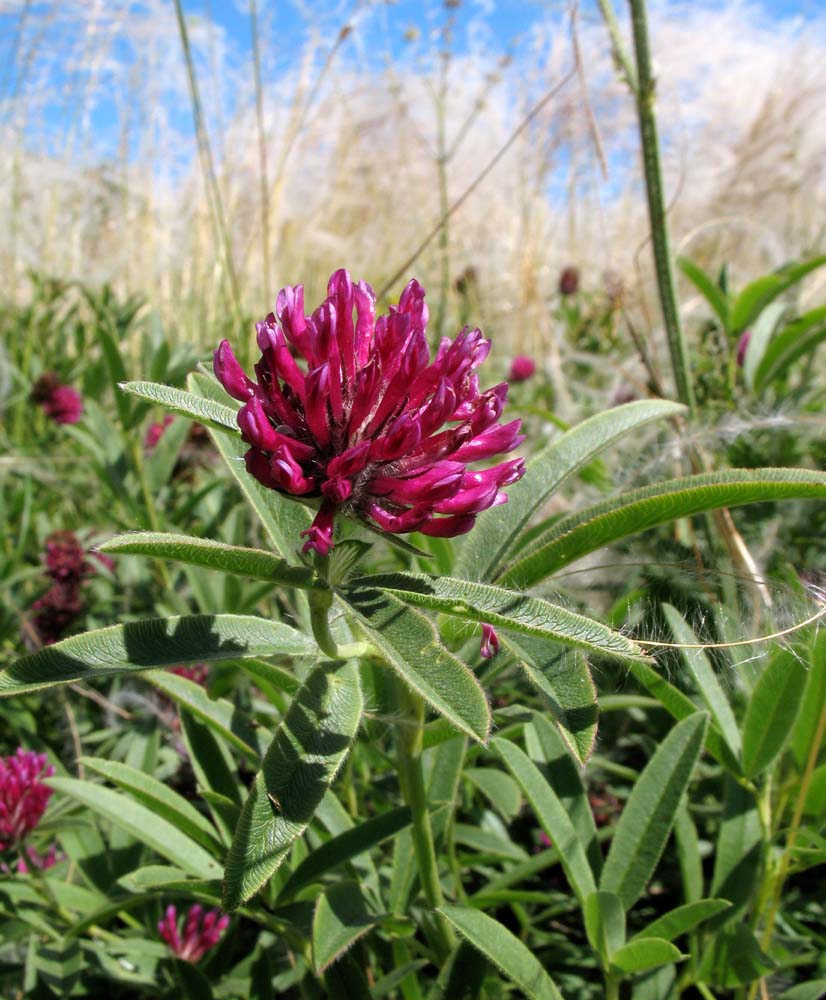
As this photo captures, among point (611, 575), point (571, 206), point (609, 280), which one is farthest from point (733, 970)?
point (571, 206)

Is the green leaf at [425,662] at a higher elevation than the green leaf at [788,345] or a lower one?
lower

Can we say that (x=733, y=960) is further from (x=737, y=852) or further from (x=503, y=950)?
(x=503, y=950)

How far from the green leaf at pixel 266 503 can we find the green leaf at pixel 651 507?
217 mm

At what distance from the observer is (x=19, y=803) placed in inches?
51.8

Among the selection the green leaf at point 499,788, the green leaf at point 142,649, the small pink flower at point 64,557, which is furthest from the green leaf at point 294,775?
the small pink flower at point 64,557

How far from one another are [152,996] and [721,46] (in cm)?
879

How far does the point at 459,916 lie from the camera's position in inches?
36.2

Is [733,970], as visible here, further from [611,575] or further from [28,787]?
[28,787]

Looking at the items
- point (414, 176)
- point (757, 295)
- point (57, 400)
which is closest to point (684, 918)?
point (757, 295)

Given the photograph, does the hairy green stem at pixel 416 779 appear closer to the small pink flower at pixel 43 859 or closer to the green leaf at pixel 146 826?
the green leaf at pixel 146 826

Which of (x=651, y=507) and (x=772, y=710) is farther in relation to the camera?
(x=772, y=710)

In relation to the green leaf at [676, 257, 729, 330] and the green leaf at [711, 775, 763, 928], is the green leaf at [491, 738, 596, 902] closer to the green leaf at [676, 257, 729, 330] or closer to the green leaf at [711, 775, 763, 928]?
the green leaf at [711, 775, 763, 928]

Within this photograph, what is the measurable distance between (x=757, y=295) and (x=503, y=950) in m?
1.62

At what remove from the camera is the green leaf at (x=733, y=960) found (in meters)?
1.07
